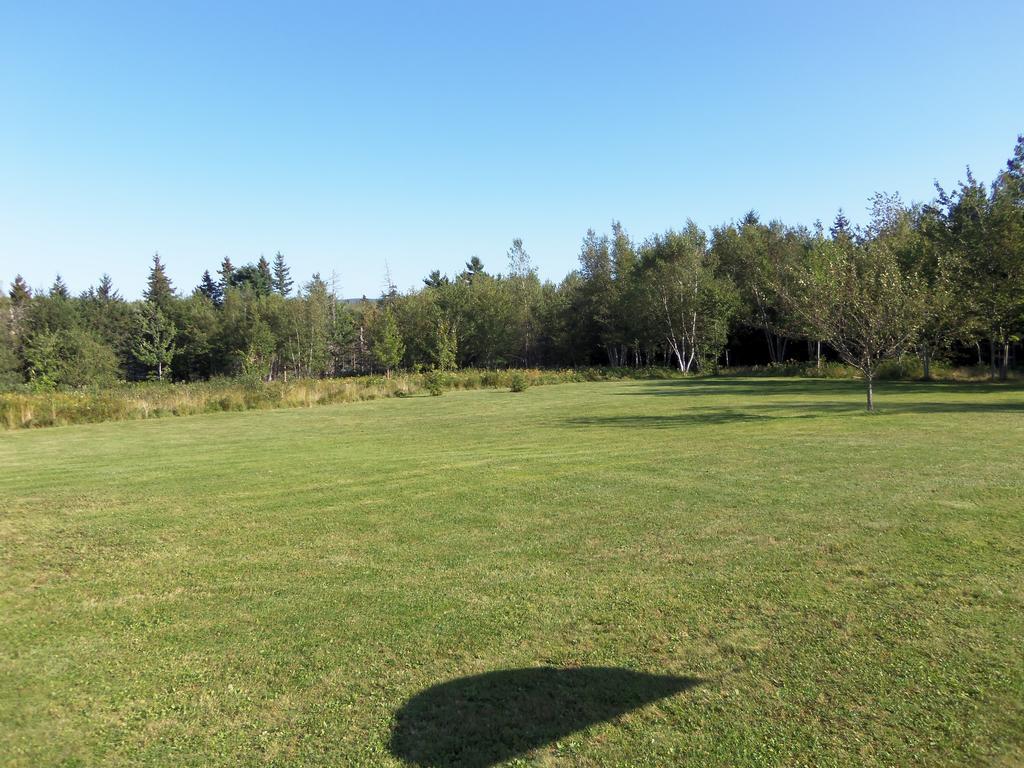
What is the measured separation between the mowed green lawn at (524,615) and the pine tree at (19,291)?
8276 cm

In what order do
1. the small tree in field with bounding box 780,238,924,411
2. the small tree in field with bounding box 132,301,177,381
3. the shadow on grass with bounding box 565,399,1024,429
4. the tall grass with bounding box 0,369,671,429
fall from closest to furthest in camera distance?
the shadow on grass with bounding box 565,399,1024,429 < the small tree in field with bounding box 780,238,924,411 < the tall grass with bounding box 0,369,671,429 < the small tree in field with bounding box 132,301,177,381

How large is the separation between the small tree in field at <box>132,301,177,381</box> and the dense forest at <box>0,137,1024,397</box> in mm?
206

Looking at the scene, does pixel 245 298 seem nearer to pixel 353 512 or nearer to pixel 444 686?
pixel 353 512

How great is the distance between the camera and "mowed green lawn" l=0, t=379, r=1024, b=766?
10.5 feet

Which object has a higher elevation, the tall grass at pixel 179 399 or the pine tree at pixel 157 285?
the pine tree at pixel 157 285

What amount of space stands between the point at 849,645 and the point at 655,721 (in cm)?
162

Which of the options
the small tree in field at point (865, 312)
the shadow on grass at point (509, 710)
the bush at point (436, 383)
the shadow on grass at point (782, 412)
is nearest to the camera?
the shadow on grass at point (509, 710)

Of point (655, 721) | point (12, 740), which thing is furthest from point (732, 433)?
point (12, 740)

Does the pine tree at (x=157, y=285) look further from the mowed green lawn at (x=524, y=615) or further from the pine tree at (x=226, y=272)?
the mowed green lawn at (x=524, y=615)

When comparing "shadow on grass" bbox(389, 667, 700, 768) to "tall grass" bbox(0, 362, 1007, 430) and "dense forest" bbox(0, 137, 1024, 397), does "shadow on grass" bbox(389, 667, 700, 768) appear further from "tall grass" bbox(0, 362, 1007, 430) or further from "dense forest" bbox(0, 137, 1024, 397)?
"dense forest" bbox(0, 137, 1024, 397)

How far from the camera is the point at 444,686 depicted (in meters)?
3.66

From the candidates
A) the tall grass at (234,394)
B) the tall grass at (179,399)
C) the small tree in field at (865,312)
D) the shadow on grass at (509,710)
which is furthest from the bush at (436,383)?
the shadow on grass at (509,710)

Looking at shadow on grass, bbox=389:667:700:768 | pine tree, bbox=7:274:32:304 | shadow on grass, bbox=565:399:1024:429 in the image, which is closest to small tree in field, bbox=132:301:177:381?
pine tree, bbox=7:274:32:304

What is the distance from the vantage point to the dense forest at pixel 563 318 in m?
35.5
